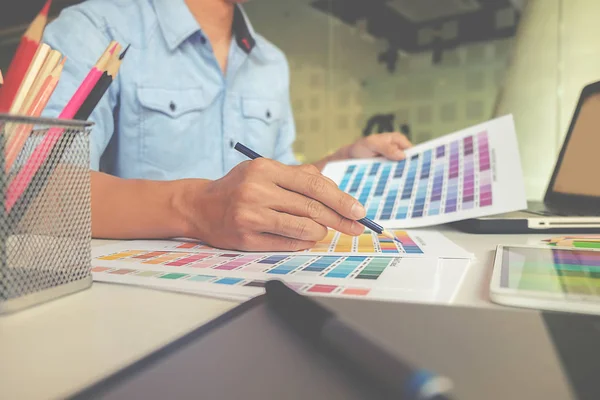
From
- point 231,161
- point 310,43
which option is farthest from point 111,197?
point 310,43

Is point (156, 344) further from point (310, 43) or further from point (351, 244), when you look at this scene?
point (310, 43)

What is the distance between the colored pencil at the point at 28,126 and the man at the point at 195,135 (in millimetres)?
180

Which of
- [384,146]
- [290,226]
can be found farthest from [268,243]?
[384,146]

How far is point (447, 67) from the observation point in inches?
71.6

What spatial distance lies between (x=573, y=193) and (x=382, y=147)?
310mm

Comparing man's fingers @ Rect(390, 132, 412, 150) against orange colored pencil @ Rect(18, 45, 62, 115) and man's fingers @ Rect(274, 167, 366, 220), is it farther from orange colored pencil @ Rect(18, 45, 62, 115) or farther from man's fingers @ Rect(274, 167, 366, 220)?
orange colored pencil @ Rect(18, 45, 62, 115)

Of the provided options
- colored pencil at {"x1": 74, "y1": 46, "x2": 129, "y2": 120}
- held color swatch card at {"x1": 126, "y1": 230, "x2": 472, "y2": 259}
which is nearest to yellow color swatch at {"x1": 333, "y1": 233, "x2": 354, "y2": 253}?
held color swatch card at {"x1": 126, "y1": 230, "x2": 472, "y2": 259}

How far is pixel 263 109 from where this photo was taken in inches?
41.3

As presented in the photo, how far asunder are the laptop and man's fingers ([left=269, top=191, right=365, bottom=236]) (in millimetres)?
219

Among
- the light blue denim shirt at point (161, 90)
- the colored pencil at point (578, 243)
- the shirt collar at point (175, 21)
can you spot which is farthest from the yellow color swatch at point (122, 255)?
the shirt collar at point (175, 21)

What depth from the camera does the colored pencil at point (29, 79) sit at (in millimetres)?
302

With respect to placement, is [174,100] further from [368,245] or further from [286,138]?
[368,245]

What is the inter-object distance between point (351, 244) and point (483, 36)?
1516mm

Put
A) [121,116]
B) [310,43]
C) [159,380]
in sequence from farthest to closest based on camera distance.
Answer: [310,43] → [121,116] → [159,380]
